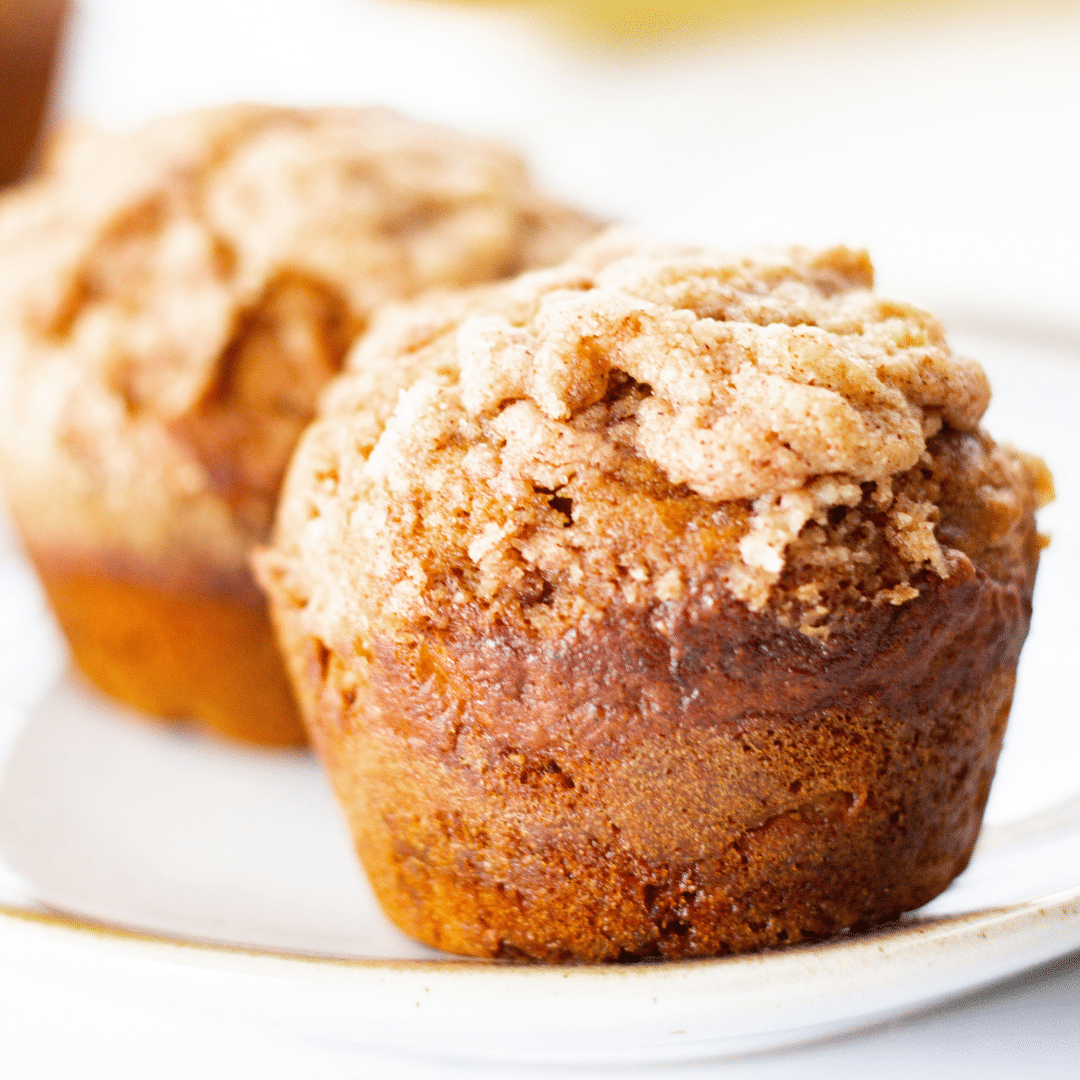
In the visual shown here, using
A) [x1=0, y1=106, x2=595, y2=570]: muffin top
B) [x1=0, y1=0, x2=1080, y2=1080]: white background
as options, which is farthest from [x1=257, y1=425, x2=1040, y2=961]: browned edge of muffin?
[x1=0, y1=0, x2=1080, y2=1080]: white background

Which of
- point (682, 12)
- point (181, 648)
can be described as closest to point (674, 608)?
point (181, 648)

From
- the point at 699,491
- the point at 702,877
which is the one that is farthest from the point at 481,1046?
the point at 699,491

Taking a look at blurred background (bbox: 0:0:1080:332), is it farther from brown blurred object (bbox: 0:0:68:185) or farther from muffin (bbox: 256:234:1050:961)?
muffin (bbox: 256:234:1050:961)

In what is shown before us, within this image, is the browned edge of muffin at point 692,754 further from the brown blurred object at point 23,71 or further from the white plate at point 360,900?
the brown blurred object at point 23,71

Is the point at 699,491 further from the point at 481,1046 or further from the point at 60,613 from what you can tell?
the point at 60,613

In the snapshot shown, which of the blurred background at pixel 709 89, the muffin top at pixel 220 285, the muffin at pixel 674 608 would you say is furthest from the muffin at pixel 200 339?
the blurred background at pixel 709 89
